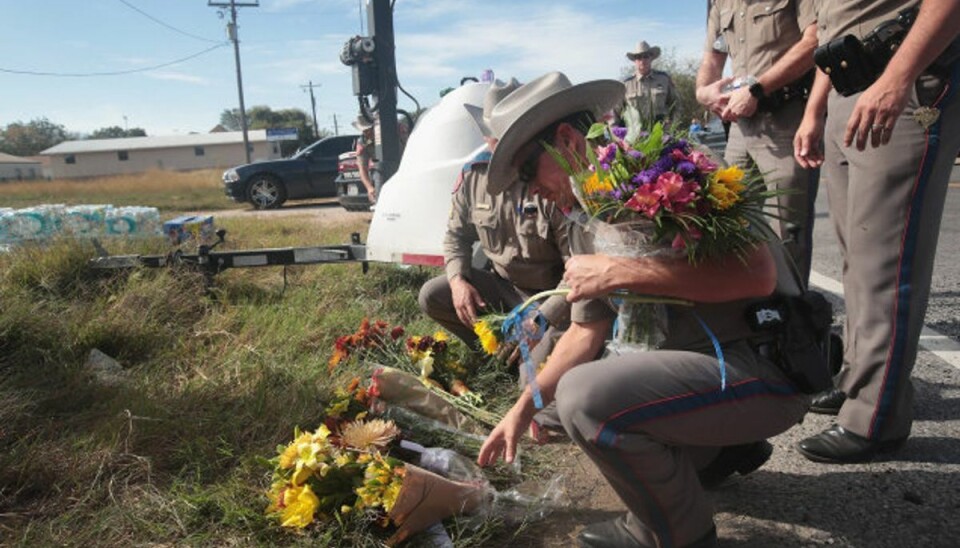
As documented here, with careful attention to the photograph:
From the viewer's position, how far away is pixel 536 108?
7.16 ft

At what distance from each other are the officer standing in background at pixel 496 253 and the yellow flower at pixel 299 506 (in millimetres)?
992

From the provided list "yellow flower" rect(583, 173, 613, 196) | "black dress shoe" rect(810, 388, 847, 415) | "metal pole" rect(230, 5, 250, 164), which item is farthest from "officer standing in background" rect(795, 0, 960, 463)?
"metal pole" rect(230, 5, 250, 164)

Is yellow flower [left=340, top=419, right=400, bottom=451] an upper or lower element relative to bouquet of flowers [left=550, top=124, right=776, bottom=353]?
lower

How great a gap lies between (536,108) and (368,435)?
1.19 metres

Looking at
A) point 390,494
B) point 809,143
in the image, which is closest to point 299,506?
point 390,494

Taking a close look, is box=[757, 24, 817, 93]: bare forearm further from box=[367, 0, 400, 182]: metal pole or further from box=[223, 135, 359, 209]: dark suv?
box=[223, 135, 359, 209]: dark suv

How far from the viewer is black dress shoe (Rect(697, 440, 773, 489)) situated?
2.04 meters

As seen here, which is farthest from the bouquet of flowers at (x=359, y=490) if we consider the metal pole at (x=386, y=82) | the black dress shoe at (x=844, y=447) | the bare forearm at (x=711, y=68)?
the metal pole at (x=386, y=82)

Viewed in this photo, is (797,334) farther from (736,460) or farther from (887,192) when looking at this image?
(887,192)

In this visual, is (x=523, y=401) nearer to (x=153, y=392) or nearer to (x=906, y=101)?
(x=906, y=101)

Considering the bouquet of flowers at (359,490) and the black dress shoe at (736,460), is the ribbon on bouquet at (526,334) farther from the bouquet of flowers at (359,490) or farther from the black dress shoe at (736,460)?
the black dress shoe at (736,460)

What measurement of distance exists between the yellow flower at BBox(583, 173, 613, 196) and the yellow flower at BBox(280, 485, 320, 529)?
1131 mm

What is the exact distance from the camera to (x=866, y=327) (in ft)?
7.22

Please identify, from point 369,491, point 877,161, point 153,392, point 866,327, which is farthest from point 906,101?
point 153,392
